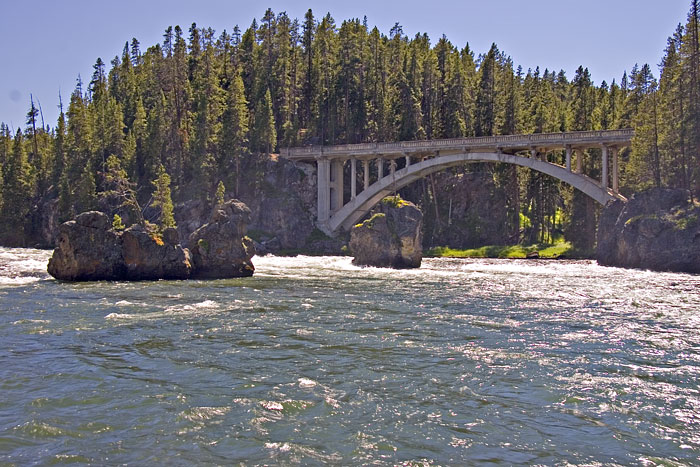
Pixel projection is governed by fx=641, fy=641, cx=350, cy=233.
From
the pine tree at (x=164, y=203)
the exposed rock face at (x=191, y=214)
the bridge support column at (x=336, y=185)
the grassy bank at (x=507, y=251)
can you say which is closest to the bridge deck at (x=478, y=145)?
the bridge support column at (x=336, y=185)

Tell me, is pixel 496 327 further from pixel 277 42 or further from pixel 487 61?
pixel 277 42

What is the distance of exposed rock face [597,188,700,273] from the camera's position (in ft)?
146

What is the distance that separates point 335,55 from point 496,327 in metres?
75.2

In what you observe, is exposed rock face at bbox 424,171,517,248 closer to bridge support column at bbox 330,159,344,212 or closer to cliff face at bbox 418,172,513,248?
cliff face at bbox 418,172,513,248

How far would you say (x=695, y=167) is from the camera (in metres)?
50.9

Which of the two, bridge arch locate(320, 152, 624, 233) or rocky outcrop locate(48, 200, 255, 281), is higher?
bridge arch locate(320, 152, 624, 233)

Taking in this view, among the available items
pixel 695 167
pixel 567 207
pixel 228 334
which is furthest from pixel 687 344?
pixel 567 207

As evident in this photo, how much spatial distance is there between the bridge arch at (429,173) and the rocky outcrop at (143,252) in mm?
26112

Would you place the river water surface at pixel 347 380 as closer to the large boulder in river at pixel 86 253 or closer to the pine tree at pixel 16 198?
the large boulder in river at pixel 86 253

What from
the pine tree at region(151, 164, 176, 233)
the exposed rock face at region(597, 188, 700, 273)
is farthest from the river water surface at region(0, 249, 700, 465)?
the pine tree at region(151, 164, 176, 233)

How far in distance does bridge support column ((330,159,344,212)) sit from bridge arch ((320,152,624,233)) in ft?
4.59

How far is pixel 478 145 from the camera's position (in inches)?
2334

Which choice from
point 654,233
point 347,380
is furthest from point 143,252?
point 654,233

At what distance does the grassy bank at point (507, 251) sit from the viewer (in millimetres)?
61359
